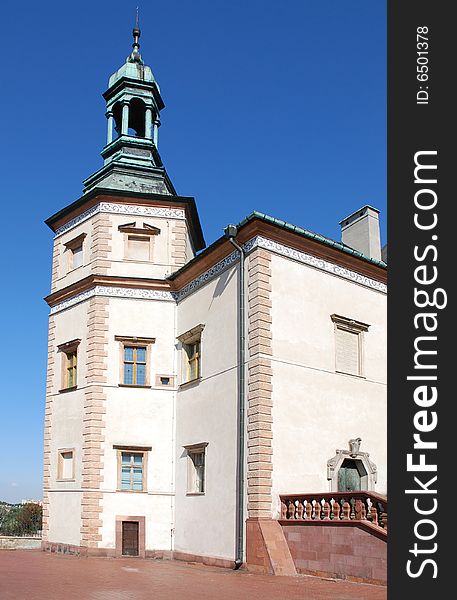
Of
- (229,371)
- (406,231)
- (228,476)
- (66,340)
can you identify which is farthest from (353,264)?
(406,231)

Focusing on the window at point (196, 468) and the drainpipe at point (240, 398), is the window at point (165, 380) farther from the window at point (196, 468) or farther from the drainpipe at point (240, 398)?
the drainpipe at point (240, 398)

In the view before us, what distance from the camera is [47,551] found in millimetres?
22734

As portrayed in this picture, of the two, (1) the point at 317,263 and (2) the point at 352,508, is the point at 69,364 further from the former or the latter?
(2) the point at 352,508

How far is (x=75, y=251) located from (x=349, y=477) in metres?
11.6

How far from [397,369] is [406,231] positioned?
189cm

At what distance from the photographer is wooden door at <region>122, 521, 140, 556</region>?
2155 centimetres

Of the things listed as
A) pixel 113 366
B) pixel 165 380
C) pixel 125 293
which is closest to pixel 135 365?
pixel 113 366

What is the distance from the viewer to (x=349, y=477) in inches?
789

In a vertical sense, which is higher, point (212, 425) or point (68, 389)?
point (68, 389)

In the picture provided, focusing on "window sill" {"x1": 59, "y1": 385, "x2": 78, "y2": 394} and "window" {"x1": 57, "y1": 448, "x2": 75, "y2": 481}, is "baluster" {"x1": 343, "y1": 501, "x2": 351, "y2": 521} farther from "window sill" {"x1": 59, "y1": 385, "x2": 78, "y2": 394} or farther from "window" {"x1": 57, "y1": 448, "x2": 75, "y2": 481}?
"window sill" {"x1": 59, "y1": 385, "x2": 78, "y2": 394}

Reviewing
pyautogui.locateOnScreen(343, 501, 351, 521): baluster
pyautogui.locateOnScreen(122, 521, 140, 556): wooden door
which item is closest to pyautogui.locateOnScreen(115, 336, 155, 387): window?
pyautogui.locateOnScreen(122, 521, 140, 556): wooden door

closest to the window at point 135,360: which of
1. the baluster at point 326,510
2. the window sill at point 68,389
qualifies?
the window sill at point 68,389

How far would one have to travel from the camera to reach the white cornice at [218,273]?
64.0 feet

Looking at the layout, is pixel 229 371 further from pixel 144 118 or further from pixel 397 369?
pixel 144 118
